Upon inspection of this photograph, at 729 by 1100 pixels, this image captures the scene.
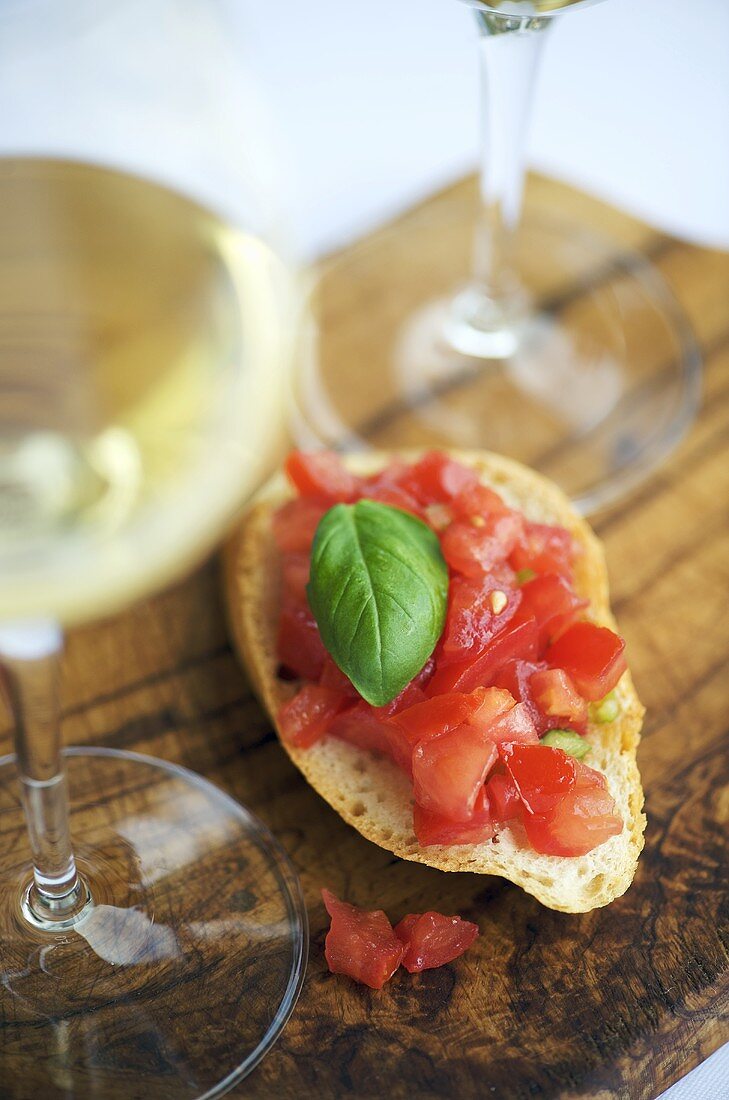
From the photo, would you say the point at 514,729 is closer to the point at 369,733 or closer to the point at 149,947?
the point at 369,733

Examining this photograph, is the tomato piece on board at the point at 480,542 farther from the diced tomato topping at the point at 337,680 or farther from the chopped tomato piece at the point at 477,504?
the diced tomato topping at the point at 337,680

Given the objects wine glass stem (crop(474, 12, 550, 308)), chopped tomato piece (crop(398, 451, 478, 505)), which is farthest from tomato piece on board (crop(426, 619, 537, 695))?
wine glass stem (crop(474, 12, 550, 308))

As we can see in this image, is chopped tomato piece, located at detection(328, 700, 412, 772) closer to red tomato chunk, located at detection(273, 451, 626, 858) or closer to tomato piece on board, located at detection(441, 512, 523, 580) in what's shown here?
red tomato chunk, located at detection(273, 451, 626, 858)

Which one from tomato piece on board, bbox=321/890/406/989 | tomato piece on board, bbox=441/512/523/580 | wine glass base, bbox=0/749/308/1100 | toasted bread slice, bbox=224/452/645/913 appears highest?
tomato piece on board, bbox=441/512/523/580

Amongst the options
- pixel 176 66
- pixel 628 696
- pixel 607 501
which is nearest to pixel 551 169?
pixel 607 501

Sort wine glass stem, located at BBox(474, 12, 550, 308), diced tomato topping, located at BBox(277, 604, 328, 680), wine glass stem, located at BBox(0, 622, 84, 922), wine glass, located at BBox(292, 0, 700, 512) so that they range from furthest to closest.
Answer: wine glass, located at BBox(292, 0, 700, 512) → wine glass stem, located at BBox(474, 12, 550, 308) → diced tomato topping, located at BBox(277, 604, 328, 680) → wine glass stem, located at BBox(0, 622, 84, 922)

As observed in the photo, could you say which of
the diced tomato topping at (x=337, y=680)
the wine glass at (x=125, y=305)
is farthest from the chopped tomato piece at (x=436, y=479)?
the wine glass at (x=125, y=305)
